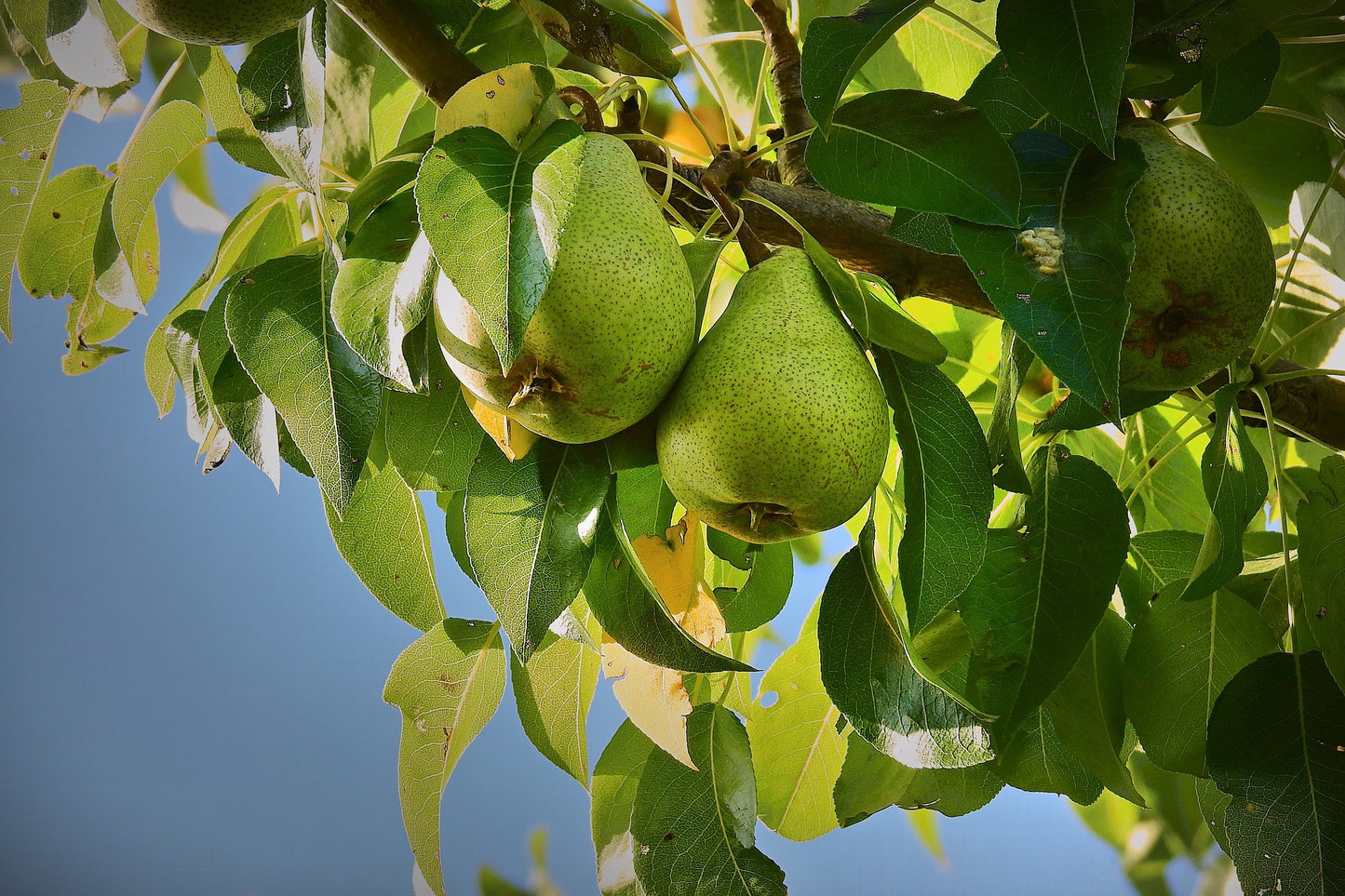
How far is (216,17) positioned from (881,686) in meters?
0.32

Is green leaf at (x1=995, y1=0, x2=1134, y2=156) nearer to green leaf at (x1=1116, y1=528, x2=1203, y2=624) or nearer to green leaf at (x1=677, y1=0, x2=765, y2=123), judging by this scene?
green leaf at (x1=1116, y1=528, x2=1203, y2=624)

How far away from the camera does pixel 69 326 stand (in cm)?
54

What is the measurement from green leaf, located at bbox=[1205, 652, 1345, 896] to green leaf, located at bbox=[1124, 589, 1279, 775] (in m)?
0.02

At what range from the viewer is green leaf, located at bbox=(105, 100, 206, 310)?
17.0 inches

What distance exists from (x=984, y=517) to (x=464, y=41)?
1.00ft

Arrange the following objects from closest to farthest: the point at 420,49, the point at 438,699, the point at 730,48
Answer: the point at 420,49
the point at 438,699
the point at 730,48

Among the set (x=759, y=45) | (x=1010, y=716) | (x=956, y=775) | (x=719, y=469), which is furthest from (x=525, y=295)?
(x=759, y=45)

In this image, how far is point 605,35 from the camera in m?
0.40

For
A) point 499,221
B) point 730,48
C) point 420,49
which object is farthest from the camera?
point 730,48

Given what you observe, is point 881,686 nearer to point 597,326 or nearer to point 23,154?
point 597,326

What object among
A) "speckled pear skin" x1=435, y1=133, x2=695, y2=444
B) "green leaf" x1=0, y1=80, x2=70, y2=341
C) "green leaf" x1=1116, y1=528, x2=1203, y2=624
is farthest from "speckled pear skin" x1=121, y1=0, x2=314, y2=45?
"green leaf" x1=1116, y1=528, x2=1203, y2=624

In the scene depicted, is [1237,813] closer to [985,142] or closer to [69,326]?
[985,142]

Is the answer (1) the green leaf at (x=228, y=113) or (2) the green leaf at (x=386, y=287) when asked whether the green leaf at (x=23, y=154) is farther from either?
(2) the green leaf at (x=386, y=287)

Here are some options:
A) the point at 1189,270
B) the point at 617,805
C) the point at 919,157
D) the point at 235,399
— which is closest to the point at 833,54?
the point at 919,157
